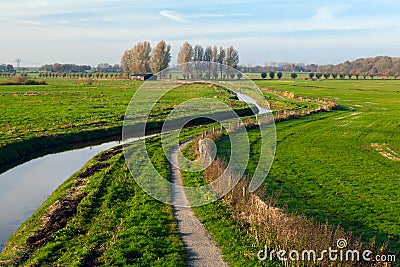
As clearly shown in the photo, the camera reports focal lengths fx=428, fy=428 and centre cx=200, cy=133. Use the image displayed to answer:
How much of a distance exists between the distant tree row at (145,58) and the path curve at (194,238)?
108 meters

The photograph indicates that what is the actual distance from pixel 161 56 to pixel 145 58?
14256 millimetres

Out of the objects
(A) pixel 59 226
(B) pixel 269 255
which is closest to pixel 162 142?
(A) pixel 59 226

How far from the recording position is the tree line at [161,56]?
126838 millimetres

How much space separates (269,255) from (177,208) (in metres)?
5.32

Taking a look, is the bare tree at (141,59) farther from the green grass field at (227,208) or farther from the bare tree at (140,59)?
the green grass field at (227,208)

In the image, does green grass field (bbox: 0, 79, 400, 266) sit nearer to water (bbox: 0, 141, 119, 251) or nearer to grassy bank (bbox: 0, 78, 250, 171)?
grassy bank (bbox: 0, 78, 250, 171)

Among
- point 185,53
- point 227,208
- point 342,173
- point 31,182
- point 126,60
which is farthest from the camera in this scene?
point 126,60

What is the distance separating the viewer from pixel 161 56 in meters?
129

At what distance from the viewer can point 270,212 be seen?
1346 cm

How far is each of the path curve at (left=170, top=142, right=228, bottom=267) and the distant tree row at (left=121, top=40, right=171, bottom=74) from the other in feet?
353

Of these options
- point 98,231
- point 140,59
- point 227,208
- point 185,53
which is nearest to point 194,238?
point 227,208

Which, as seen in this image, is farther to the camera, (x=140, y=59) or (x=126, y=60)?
(x=126, y=60)

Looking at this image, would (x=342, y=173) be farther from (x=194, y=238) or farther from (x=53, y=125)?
(x=53, y=125)

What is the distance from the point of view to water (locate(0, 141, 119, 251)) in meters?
16.8
